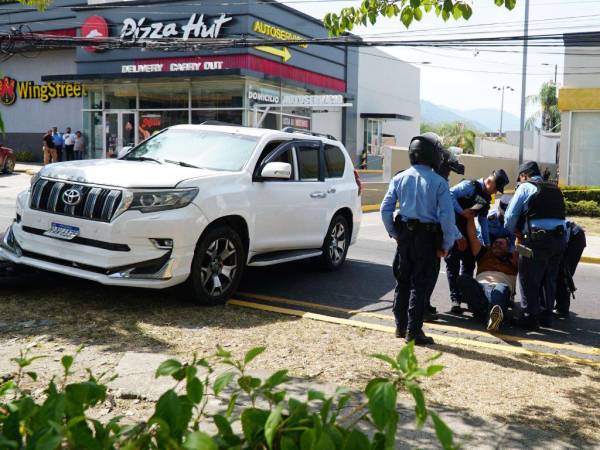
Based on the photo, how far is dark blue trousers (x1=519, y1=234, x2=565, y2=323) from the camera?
6.45m

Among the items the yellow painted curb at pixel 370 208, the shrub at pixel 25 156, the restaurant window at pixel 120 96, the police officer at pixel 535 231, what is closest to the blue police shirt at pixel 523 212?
the police officer at pixel 535 231

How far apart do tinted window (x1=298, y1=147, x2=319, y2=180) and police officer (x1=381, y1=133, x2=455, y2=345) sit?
261cm

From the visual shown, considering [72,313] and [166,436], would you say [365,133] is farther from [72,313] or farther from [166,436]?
[166,436]

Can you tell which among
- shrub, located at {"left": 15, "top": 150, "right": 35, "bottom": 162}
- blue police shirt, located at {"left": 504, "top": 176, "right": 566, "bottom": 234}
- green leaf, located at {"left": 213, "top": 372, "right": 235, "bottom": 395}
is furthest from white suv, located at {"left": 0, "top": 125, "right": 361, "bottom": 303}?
shrub, located at {"left": 15, "top": 150, "right": 35, "bottom": 162}

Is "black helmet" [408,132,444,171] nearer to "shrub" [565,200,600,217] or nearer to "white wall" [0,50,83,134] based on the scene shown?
"shrub" [565,200,600,217]

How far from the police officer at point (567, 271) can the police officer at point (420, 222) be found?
6.62ft

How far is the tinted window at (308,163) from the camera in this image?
8391 millimetres

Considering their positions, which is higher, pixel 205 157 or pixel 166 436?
pixel 205 157

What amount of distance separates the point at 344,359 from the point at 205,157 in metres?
3.18

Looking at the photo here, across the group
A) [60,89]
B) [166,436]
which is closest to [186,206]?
[166,436]

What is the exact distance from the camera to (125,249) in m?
6.15

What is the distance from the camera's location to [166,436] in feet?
5.42

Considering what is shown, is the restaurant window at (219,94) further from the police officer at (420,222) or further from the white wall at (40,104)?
the police officer at (420,222)

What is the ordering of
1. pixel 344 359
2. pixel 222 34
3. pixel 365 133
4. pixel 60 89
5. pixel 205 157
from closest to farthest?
pixel 344 359 < pixel 205 157 < pixel 222 34 < pixel 60 89 < pixel 365 133
